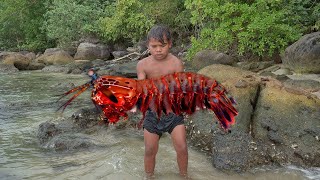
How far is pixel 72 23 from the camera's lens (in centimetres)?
2423

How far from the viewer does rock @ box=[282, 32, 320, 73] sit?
30.6ft

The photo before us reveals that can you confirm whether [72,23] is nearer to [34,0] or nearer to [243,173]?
[34,0]

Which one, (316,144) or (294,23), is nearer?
(316,144)

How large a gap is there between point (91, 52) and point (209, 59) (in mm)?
11718

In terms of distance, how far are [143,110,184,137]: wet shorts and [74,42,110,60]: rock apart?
19.5 m

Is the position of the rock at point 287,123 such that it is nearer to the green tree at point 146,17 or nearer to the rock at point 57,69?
the green tree at point 146,17

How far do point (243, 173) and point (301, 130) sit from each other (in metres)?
1.12

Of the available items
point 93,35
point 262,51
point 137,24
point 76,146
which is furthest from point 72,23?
point 76,146

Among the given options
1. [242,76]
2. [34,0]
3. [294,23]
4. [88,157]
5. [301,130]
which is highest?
[34,0]

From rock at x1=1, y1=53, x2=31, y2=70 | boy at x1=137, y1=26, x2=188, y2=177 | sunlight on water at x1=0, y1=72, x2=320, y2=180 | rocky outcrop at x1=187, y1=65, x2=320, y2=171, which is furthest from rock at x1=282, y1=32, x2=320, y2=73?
rock at x1=1, y1=53, x2=31, y2=70

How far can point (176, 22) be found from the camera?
63.6ft

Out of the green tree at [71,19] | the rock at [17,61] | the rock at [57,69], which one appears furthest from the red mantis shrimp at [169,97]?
the green tree at [71,19]

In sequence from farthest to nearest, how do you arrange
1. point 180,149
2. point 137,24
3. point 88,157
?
1. point 137,24
2. point 88,157
3. point 180,149

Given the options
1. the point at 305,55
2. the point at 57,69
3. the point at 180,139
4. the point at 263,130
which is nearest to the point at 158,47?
the point at 180,139
